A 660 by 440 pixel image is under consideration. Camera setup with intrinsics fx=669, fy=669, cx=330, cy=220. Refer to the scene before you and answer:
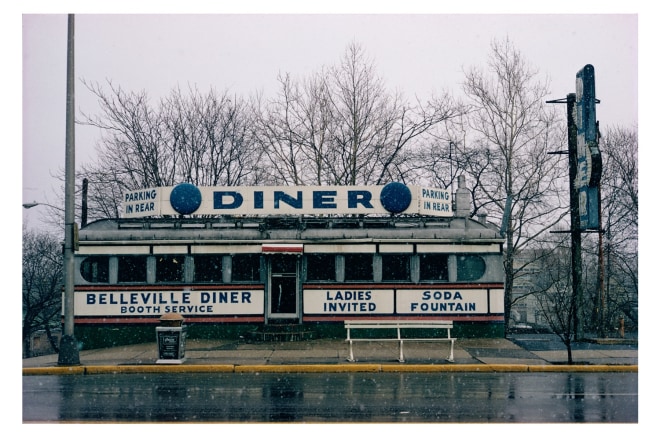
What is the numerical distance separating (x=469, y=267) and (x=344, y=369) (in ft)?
19.5

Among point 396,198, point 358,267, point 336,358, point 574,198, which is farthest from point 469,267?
point 336,358

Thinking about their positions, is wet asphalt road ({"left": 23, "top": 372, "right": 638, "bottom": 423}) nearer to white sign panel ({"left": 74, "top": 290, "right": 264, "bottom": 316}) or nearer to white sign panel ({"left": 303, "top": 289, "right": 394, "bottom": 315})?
white sign panel ({"left": 74, "top": 290, "right": 264, "bottom": 316})

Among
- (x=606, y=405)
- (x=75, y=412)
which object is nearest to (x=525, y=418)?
(x=606, y=405)

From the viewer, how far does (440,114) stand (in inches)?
1230

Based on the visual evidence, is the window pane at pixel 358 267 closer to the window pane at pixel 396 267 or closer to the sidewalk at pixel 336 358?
the window pane at pixel 396 267

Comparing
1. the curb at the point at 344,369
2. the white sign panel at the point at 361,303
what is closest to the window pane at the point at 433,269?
the white sign panel at the point at 361,303

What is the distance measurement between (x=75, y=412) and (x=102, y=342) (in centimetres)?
885

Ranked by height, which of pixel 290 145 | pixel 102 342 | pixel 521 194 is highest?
pixel 290 145

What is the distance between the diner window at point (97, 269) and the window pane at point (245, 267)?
355 cm

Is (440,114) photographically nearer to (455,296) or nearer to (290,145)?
(290,145)

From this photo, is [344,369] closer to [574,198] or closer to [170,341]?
[170,341]

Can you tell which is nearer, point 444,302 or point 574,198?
point 444,302

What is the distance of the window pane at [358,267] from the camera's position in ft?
61.6

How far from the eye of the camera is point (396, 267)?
1881 centimetres
